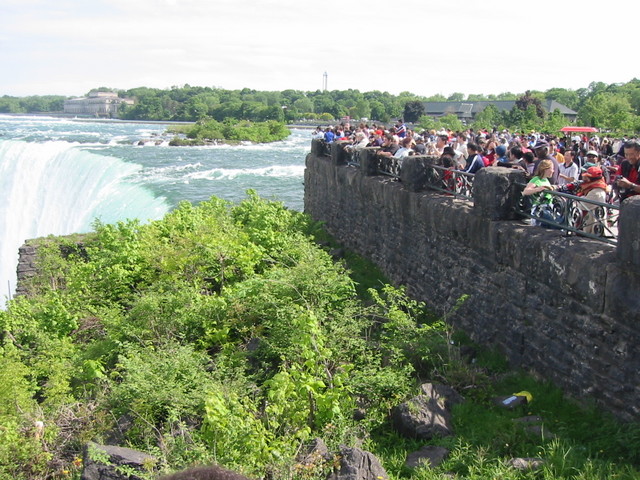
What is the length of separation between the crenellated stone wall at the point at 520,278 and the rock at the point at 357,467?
2.18 m

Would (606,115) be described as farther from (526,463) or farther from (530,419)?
(526,463)

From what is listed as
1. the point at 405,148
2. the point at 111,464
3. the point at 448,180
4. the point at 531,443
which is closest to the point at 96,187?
the point at 405,148

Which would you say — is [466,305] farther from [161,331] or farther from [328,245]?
[328,245]

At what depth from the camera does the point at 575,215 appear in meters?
6.76

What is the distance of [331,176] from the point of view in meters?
16.3

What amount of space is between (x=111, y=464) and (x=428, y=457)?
276cm

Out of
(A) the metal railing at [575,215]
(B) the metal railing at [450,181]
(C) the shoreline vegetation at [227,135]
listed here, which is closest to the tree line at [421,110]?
(C) the shoreline vegetation at [227,135]

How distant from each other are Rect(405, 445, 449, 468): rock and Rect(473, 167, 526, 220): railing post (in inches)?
120

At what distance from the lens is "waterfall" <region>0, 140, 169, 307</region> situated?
25.2m

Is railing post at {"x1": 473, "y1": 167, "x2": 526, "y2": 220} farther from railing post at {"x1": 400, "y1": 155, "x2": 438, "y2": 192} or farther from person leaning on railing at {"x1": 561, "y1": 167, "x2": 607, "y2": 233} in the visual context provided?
railing post at {"x1": 400, "y1": 155, "x2": 438, "y2": 192}

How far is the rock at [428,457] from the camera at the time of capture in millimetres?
5621

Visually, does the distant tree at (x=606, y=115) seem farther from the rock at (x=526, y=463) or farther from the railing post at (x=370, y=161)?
the rock at (x=526, y=463)

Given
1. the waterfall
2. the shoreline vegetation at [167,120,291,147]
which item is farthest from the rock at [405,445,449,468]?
the shoreline vegetation at [167,120,291,147]

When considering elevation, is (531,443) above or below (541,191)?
below
